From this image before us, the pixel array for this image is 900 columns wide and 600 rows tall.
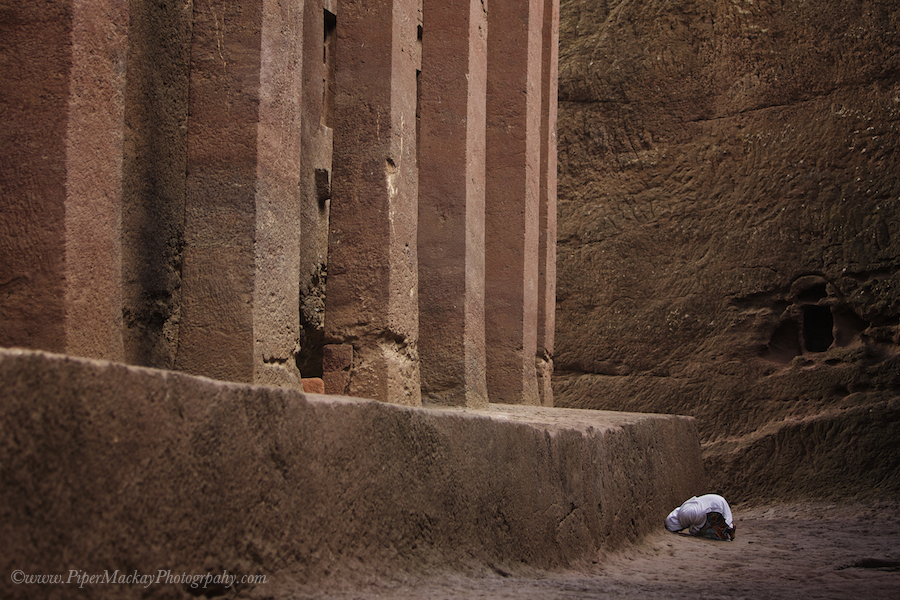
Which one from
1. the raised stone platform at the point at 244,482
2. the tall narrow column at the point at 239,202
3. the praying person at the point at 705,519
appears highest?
the tall narrow column at the point at 239,202

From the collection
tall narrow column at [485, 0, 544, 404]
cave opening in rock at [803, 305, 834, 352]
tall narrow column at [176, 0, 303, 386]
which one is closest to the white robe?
tall narrow column at [485, 0, 544, 404]

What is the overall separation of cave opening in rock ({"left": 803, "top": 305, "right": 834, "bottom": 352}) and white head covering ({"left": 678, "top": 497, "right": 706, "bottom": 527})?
2.51 metres

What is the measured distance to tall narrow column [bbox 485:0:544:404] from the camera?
20.4 ft

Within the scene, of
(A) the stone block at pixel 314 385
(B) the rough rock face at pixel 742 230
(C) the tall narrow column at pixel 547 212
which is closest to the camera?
(A) the stone block at pixel 314 385

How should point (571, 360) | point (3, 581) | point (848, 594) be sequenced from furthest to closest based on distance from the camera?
point (571, 360) < point (848, 594) < point (3, 581)

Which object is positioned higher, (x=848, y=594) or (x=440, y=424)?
(x=440, y=424)

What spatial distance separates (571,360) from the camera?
28.6 feet

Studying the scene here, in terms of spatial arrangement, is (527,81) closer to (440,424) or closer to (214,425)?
(440,424)

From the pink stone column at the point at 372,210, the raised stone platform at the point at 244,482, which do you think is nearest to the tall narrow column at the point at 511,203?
the pink stone column at the point at 372,210

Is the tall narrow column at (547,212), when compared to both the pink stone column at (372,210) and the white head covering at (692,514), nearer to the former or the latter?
the white head covering at (692,514)

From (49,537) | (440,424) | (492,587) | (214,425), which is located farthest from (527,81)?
(49,537)

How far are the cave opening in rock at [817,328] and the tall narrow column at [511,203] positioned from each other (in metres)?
2.81

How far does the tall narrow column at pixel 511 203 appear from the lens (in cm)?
623

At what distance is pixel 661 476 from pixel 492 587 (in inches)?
131
